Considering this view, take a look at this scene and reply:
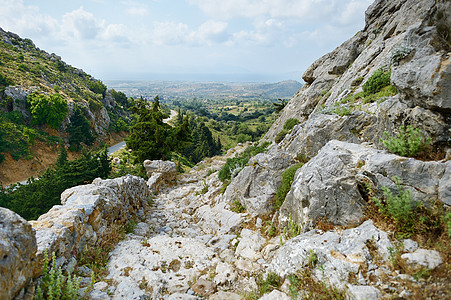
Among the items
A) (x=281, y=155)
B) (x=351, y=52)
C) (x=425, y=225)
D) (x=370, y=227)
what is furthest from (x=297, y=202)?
(x=351, y=52)

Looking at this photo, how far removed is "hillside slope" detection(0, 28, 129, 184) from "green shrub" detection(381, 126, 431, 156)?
51.4 m

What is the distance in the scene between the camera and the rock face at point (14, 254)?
431 centimetres

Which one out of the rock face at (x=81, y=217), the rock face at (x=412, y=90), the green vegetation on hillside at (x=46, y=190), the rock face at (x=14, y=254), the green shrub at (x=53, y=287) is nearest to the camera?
the rock face at (x=14, y=254)

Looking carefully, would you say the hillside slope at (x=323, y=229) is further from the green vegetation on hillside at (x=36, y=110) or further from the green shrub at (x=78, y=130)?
the green shrub at (x=78, y=130)

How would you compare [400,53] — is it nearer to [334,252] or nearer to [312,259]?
[334,252]

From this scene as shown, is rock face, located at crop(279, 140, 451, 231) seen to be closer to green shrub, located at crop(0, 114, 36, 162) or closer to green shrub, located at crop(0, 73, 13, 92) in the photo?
green shrub, located at crop(0, 114, 36, 162)

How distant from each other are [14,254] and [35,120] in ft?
190

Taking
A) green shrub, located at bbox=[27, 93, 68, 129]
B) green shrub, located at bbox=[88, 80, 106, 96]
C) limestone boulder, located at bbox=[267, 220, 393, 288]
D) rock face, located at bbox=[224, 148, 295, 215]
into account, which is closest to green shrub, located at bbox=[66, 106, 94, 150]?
green shrub, located at bbox=[27, 93, 68, 129]

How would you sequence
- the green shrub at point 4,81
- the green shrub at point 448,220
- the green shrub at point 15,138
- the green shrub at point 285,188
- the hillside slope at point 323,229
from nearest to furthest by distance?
the green shrub at point 448,220 → the hillside slope at point 323,229 → the green shrub at point 285,188 → the green shrub at point 15,138 → the green shrub at point 4,81

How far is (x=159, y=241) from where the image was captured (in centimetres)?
976

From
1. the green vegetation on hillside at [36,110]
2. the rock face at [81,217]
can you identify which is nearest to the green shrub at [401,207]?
the rock face at [81,217]

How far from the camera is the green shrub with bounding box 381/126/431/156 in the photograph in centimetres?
607

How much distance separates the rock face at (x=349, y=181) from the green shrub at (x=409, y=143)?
30 cm

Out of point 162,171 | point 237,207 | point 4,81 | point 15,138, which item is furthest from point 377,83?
point 4,81
